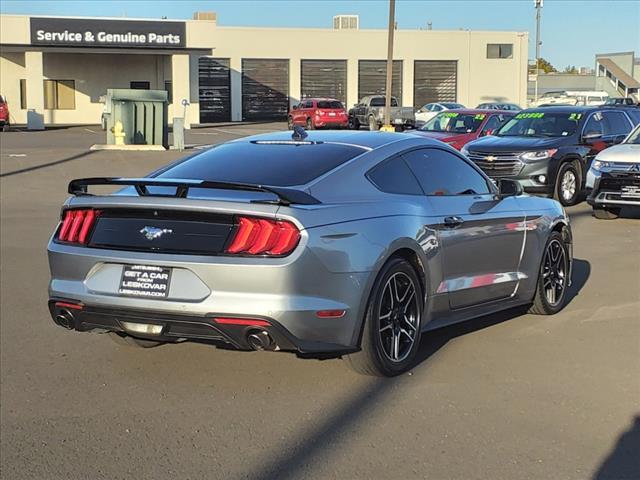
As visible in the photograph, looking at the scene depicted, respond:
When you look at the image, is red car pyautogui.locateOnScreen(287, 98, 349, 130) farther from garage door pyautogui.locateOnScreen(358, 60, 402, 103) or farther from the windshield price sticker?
the windshield price sticker

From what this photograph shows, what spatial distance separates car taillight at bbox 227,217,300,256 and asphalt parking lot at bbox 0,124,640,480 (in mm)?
964

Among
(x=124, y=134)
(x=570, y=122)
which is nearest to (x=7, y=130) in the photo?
(x=124, y=134)

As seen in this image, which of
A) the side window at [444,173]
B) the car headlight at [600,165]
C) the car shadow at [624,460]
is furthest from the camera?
the car headlight at [600,165]

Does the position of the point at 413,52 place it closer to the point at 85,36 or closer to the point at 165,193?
the point at 85,36

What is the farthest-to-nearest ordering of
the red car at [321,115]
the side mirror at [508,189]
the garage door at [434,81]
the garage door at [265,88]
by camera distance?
the garage door at [434,81]
the garage door at [265,88]
the red car at [321,115]
the side mirror at [508,189]

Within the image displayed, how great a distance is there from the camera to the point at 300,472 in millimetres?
4023

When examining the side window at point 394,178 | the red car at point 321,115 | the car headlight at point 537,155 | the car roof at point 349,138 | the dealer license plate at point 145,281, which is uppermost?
the red car at point 321,115

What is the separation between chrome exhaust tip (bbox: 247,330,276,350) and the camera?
15.2 ft

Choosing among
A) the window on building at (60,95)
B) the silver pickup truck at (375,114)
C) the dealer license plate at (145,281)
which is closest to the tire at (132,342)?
the dealer license plate at (145,281)

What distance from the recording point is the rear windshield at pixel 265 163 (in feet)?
17.4

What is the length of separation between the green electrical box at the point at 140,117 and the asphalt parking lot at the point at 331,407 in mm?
22065

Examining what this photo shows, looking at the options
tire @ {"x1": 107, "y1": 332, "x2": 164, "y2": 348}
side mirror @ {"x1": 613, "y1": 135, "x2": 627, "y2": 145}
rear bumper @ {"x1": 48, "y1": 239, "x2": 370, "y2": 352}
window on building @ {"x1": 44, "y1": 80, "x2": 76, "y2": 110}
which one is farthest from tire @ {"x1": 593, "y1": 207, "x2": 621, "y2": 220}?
window on building @ {"x1": 44, "y1": 80, "x2": 76, "y2": 110}

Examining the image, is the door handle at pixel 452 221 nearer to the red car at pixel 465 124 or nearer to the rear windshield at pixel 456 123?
the red car at pixel 465 124

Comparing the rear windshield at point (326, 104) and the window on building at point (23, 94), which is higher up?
the window on building at point (23, 94)
